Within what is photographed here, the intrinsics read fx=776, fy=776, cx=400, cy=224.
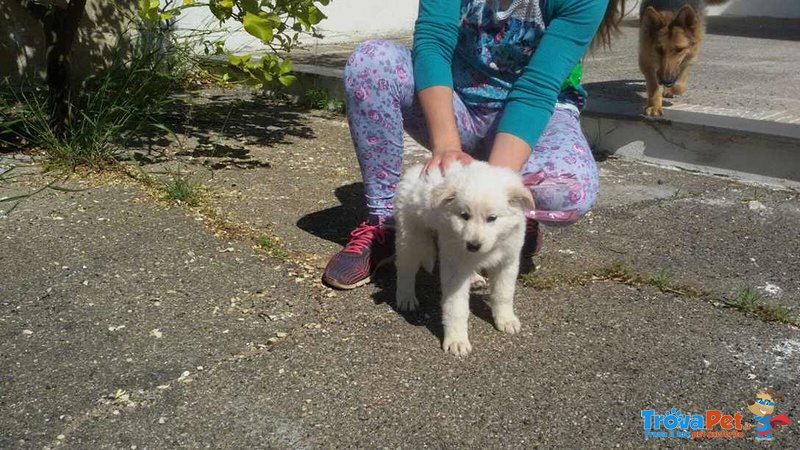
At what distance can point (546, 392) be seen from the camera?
7.32ft

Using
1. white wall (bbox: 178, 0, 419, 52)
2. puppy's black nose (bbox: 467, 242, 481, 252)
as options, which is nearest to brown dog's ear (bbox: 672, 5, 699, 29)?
puppy's black nose (bbox: 467, 242, 481, 252)

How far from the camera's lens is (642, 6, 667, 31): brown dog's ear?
5.22 m

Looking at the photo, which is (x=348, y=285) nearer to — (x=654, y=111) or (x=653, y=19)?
(x=654, y=111)

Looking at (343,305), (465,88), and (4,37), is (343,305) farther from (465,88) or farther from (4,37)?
(4,37)

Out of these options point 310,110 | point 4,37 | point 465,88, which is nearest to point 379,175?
point 465,88

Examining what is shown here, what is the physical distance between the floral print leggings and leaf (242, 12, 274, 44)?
0.82 m

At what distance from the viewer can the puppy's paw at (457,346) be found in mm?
2432

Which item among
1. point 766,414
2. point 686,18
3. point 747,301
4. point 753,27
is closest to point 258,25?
point 747,301

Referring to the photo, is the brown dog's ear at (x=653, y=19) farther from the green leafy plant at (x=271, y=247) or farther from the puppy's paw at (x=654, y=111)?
the green leafy plant at (x=271, y=247)

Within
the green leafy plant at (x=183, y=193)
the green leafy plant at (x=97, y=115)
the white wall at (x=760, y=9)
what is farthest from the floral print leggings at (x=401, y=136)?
the white wall at (x=760, y=9)

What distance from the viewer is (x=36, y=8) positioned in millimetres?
4340

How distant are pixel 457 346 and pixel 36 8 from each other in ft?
10.9

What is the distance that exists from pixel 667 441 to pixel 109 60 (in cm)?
515

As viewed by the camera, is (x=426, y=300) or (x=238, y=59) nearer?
(x=426, y=300)
